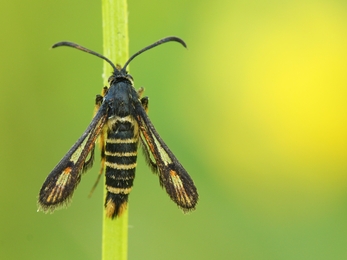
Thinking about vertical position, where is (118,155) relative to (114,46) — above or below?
below

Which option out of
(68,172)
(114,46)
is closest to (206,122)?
(68,172)

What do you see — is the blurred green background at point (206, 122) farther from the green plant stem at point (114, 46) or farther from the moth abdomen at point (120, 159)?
the green plant stem at point (114, 46)

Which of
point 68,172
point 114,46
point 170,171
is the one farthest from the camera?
point 170,171

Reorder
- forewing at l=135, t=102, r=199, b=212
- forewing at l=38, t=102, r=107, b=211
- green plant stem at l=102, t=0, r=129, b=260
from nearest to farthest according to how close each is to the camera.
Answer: green plant stem at l=102, t=0, r=129, b=260 < forewing at l=38, t=102, r=107, b=211 < forewing at l=135, t=102, r=199, b=212

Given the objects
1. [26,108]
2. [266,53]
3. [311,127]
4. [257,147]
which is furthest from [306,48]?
[26,108]

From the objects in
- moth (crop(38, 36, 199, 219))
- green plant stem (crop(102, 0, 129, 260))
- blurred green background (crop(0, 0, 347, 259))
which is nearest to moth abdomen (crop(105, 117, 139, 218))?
moth (crop(38, 36, 199, 219))

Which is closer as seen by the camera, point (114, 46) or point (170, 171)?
point (114, 46)

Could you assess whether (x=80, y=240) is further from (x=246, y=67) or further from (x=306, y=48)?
(x=306, y=48)

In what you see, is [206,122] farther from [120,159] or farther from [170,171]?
[120,159]

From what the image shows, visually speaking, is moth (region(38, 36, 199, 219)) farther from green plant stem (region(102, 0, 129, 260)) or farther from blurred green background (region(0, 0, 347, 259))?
blurred green background (region(0, 0, 347, 259))
